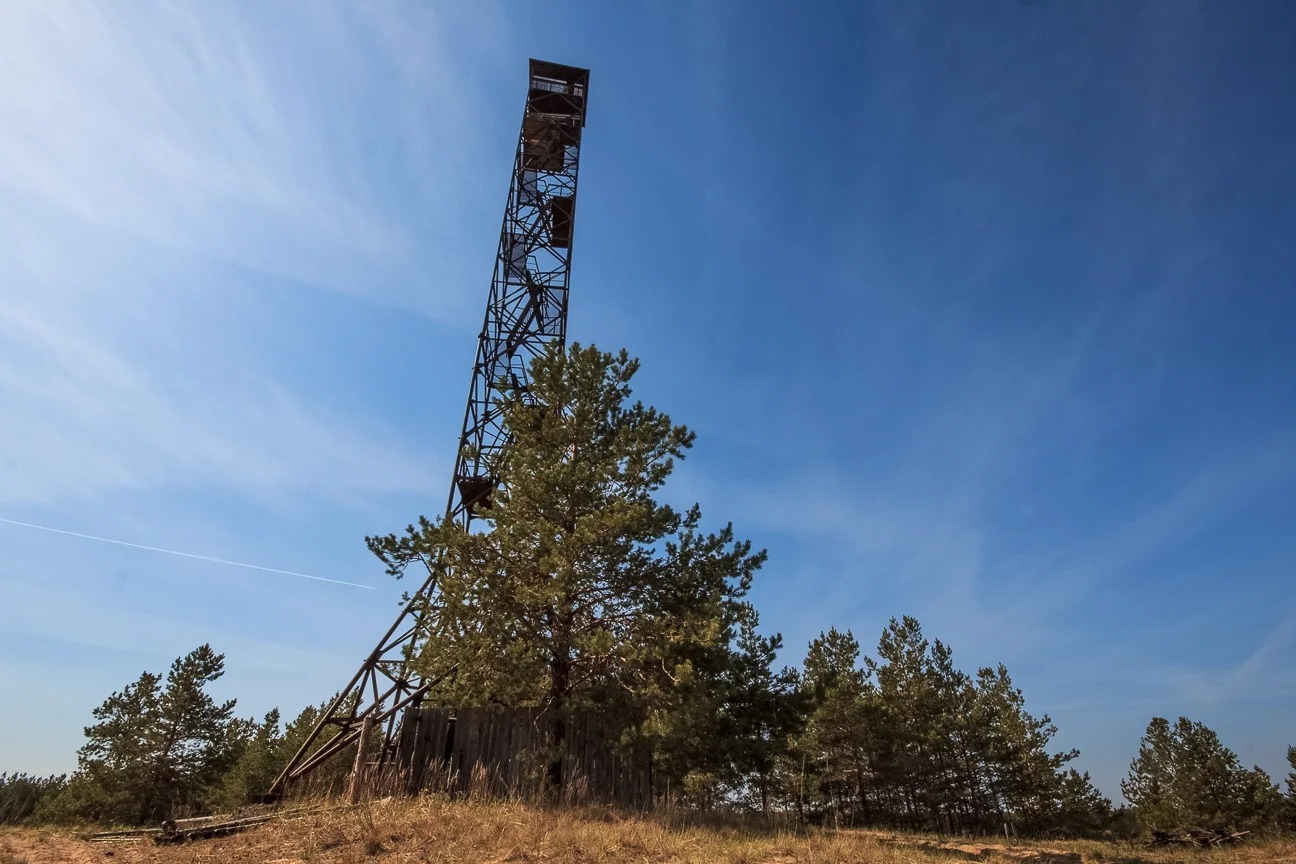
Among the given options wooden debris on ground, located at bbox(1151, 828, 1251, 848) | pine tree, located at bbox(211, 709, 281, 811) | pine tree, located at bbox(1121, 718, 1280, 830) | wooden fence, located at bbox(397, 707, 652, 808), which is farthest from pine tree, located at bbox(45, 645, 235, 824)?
pine tree, located at bbox(1121, 718, 1280, 830)

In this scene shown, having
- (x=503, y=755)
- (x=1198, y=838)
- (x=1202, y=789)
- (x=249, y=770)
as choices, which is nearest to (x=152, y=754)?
(x=249, y=770)

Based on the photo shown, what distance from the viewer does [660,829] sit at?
9.05m

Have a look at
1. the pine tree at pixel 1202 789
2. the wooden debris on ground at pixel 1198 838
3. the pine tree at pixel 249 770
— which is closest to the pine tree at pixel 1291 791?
the pine tree at pixel 1202 789

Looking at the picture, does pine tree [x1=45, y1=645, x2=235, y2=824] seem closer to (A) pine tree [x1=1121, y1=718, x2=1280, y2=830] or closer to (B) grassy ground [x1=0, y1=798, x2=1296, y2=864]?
(B) grassy ground [x1=0, y1=798, x2=1296, y2=864]

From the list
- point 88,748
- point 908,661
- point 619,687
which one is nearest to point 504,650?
point 619,687

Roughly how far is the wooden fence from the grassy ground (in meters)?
2.06

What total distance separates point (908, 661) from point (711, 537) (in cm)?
2569

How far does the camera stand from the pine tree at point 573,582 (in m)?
11.6

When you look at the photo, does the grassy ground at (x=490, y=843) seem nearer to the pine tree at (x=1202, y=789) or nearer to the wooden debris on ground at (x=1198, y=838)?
the wooden debris on ground at (x=1198, y=838)

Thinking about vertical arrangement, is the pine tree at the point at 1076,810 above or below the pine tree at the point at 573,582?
below

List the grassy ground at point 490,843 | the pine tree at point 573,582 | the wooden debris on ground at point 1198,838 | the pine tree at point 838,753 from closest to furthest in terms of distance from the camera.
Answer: the grassy ground at point 490,843 < the pine tree at point 573,582 < the wooden debris on ground at point 1198,838 < the pine tree at point 838,753

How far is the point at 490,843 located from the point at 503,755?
517cm

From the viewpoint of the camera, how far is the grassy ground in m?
7.70

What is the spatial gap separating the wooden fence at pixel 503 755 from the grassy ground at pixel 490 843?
2.06 meters
